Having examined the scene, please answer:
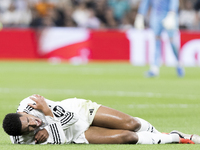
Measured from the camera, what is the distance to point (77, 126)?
5.91 meters

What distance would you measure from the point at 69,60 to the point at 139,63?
3035mm

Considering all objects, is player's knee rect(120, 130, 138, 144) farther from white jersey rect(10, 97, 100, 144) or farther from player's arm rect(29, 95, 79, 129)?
player's arm rect(29, 95, 79, 129)

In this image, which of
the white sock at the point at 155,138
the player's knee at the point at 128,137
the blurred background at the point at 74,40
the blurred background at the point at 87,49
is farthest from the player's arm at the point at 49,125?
the blurred background at the point at 74,40

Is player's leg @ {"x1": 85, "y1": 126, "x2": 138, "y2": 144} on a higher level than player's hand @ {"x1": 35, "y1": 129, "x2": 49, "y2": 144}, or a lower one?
lower

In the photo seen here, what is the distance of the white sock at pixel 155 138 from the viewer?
610 cm

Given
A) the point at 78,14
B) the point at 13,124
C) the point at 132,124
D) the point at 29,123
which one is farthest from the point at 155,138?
the point at 78,14

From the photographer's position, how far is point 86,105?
6.14 meters

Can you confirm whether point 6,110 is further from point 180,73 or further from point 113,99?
point 180,73

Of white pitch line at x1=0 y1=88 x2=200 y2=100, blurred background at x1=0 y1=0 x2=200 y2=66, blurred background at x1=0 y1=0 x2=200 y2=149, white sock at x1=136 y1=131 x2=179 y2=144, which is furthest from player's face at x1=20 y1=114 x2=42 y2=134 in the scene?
blurred background at x1=0 y1=0 x2=200 y2=66

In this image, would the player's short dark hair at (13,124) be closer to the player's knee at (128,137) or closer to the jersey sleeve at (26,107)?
the jersey sleeve at (26,107)

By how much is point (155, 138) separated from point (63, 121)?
1147 mm

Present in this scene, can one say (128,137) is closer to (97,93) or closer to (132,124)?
(132,124)

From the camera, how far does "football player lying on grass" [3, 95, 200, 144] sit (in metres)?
5.77

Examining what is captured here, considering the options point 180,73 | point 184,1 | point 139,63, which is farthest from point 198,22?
point 180,73
